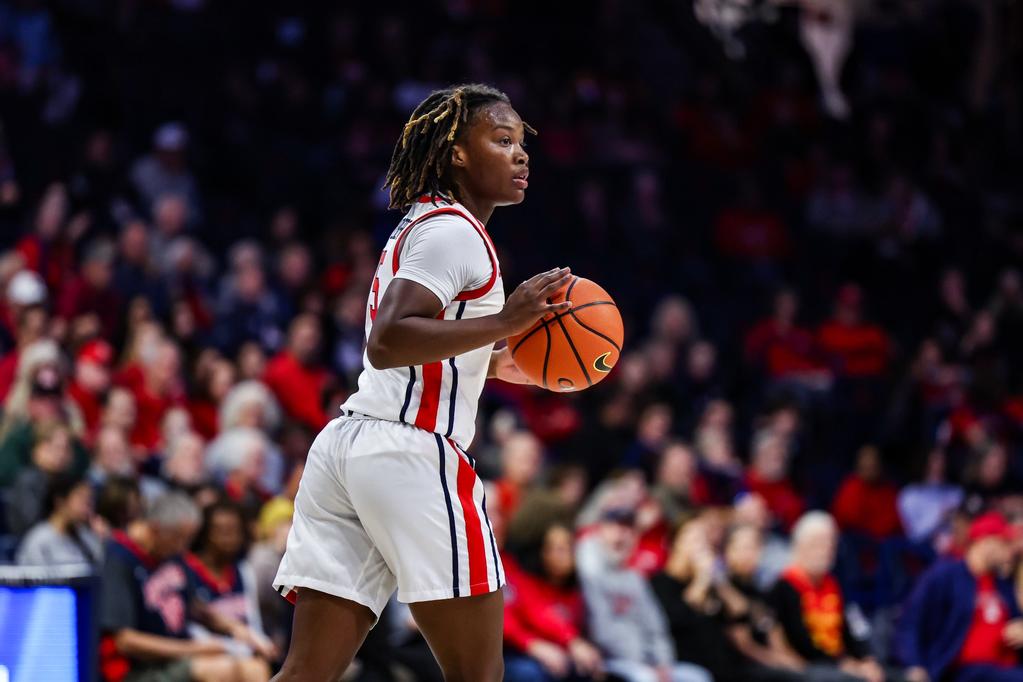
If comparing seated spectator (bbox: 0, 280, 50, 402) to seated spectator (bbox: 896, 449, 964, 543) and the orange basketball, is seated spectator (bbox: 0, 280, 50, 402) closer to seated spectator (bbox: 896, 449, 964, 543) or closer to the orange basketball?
the orange basketball

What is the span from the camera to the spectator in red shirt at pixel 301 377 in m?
9.66

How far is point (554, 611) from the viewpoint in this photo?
831 cm

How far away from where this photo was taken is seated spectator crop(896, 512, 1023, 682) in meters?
8.78

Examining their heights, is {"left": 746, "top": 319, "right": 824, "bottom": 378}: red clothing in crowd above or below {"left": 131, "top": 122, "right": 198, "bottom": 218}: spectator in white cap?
below

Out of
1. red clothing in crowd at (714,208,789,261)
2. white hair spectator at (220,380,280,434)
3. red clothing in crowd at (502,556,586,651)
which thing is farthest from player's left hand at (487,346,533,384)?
red clothing in crowd at (714,208,789,261)

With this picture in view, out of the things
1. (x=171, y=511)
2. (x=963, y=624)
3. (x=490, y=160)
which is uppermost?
(x=490, y=160)

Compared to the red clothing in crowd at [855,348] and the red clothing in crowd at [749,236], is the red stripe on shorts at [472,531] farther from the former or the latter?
the red clothing in crowd at [749,236]

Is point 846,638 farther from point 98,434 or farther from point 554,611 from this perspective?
point 98,434

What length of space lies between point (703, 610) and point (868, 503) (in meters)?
2.45

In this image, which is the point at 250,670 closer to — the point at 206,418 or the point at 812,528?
the point at 206,418

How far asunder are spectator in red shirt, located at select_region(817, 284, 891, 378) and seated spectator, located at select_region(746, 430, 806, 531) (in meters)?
2.02

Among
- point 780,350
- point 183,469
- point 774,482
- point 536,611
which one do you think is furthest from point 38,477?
point 780,350

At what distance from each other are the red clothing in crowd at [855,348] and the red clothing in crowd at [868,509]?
5.73 ft

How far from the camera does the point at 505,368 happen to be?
4.40 meters
